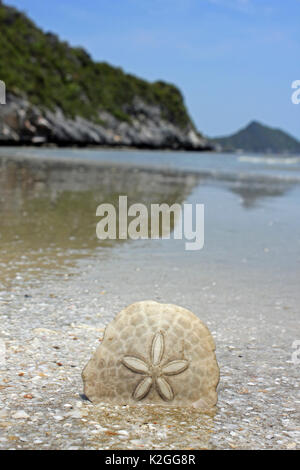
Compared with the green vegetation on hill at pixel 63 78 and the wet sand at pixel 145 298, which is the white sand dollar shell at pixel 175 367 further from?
the green vegetation on hill at pixel 63 78

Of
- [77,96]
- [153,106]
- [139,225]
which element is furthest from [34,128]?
[153,106]

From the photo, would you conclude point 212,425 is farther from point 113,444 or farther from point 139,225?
point 139,225

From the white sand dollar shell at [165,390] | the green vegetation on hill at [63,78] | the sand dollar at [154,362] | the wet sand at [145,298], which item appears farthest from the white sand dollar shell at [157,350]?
the green vegetation on hill at [63,78]

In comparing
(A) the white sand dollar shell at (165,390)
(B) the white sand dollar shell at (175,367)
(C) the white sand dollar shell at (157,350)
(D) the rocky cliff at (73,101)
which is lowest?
(A) the white sand dollar shell at (165,390)

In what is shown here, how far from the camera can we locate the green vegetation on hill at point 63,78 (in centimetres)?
9919

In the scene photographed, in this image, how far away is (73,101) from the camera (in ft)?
405

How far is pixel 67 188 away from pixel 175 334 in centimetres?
1616

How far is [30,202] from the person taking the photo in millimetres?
15172

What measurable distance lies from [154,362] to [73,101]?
4923 inches

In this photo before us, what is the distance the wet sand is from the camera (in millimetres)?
3656

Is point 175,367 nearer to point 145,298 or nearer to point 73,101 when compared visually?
point 145,298

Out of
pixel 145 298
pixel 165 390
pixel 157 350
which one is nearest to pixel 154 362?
pixel 157 350

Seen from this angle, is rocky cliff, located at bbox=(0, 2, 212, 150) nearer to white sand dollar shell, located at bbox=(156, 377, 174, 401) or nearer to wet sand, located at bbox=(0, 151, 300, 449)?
wet sand, located at bbox=(0, 151, 300, 449)

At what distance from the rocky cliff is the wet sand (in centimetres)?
6769
